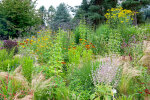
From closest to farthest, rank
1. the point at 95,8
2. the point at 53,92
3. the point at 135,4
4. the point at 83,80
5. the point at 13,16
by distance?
the point at 53,92
the point at 83,80
the point at 13,16
the point at 95,8
the point at 135,4

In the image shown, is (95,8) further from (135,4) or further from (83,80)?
(83,80)

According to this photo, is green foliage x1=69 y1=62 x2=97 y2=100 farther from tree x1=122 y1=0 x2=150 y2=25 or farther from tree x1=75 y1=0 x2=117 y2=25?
tree x1=122 y1=0 x2=150 y2=25

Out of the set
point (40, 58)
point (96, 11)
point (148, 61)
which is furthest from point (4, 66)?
point (96, 11)

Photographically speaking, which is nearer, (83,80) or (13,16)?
(83,80)

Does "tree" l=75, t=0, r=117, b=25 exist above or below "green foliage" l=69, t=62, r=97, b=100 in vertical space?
above

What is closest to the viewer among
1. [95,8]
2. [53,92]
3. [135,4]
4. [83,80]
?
[53,92]

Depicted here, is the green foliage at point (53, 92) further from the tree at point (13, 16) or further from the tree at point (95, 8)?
the tree at point (95, 8)

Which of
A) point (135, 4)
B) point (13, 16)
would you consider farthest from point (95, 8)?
point (13, 16)

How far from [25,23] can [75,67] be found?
1283 centimetres

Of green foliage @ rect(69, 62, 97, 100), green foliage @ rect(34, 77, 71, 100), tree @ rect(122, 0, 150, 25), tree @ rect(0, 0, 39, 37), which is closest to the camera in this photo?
green foliage @ rect(34, 77, 71, 100)

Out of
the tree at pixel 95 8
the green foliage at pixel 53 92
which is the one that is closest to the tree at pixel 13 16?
the tree at pixel 95 8

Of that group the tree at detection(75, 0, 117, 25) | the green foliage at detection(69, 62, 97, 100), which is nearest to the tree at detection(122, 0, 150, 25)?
the tree at detection(75, 0, 117, 25)

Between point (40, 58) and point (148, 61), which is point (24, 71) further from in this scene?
point (148, 61)

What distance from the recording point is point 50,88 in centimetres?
272
